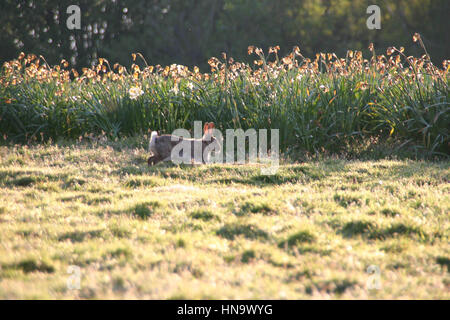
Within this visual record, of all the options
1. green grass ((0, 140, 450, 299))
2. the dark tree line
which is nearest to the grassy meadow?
green grass ((0, 140, 450, 299))

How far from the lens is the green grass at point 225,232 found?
3525mm

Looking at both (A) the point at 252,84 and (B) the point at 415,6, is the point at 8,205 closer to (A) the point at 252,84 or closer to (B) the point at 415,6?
(A) the point at 252,84

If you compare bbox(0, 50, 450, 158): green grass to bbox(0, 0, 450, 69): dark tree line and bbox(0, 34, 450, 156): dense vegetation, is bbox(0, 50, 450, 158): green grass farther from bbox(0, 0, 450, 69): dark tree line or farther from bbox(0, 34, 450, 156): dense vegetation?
bbox(0, 0, 450, 69): dark tree line

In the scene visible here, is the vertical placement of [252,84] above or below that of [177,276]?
above

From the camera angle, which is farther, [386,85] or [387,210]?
[386,85]

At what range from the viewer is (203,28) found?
27.2m

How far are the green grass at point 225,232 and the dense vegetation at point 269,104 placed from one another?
59.6 inches

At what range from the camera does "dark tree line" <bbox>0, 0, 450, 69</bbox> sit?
953 inches

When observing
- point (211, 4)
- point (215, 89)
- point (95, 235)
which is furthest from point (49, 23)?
point (95, 235)

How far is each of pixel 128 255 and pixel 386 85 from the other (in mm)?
7057

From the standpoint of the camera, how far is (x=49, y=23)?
84.9ft

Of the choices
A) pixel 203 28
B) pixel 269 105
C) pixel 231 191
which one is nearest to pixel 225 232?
pixel 231 191

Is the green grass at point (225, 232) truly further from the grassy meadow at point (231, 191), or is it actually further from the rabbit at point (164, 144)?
the rabbit at point (164, 144)
